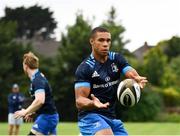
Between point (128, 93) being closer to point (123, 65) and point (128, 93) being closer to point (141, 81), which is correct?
point (141, 81)

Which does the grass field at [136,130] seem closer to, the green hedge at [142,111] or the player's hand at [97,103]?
the player's hand at [97,103]

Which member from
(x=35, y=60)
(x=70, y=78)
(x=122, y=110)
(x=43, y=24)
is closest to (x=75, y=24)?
(x=70, y=78)

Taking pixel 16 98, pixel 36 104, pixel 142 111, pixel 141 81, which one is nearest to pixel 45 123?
pixel 36 104

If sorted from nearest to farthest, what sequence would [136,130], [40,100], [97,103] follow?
[97,103], [40,100], [136,130]

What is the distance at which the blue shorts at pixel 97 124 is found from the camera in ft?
29.4

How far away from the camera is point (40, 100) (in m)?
10.4

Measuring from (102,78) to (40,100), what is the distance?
1.78 meters

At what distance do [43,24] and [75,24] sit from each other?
2868 centimetres

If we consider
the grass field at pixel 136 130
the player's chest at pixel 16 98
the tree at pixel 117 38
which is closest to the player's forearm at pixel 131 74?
the grass field at pixel 136 130

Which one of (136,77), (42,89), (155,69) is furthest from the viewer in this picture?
(155,69)

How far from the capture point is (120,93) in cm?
879

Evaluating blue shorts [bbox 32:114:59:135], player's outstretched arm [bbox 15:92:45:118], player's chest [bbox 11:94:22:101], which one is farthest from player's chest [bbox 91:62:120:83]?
player's chest [bbox 11:94:22:101]

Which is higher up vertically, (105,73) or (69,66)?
(69,66)

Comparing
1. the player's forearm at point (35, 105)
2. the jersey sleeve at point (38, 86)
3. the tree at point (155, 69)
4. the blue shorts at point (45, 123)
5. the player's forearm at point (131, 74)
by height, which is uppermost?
the tree at point (155, 69)
